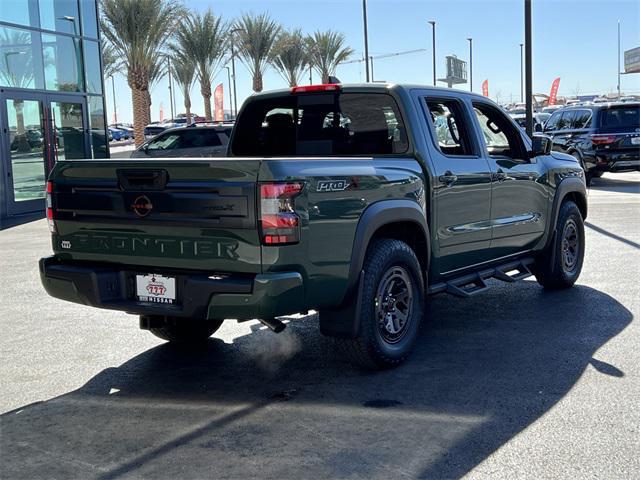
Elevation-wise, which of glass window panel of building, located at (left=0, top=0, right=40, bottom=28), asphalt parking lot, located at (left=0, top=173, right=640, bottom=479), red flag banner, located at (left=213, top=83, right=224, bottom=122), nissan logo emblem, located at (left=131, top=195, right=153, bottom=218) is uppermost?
glass window panel of building, located at (left=0, top=0, right=40, bottom=28)

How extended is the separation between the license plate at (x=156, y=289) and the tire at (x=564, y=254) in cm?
410

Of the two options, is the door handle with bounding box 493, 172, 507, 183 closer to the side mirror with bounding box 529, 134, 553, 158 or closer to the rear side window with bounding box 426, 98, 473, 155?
the rear side window with bounding box 426, 98, 473, 155

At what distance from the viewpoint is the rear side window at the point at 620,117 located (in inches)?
718

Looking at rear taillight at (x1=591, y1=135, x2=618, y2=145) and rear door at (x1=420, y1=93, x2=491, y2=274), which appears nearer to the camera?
rear door at (x1=420, y1=93, x2=491, y2=274)

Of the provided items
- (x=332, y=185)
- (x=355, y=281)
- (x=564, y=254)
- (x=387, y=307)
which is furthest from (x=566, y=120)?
(x=332, y=185)

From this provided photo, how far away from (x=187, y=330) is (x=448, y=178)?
2237mm

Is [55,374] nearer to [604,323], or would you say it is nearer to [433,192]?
[433,192]

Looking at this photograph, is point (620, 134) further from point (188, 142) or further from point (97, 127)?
point (97, 127)

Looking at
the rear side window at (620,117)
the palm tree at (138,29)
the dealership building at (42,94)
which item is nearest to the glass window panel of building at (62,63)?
the dealership building at (42,94)

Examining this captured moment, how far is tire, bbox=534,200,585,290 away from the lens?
24.4ft

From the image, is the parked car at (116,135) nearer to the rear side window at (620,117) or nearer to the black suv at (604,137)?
the black suv at (604,137)

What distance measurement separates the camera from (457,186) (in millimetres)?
5871

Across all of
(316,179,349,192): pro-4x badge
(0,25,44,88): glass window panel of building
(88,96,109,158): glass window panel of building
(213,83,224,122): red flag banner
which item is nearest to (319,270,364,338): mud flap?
(316,179,349,192): pro-4x badge

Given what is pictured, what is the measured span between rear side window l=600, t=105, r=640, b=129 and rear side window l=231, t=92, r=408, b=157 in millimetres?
13793
